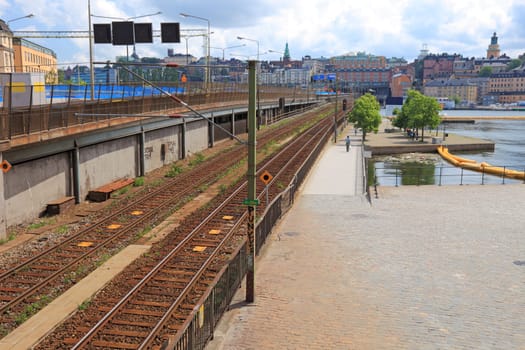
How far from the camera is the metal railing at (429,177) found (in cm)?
4486

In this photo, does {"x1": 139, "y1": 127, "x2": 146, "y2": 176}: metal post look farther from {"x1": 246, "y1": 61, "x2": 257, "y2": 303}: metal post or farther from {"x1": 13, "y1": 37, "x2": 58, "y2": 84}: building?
{"x1": 13, "y1": 37, "x2": 58, "y2": 84}: building

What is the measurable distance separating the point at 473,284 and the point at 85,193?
19.5 m

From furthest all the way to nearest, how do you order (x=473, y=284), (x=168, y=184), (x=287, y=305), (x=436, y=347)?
1. (x=168, y=184)
2. (x=473, y=284)
3. (x=287, y=305)
4. (x=436, y=347)

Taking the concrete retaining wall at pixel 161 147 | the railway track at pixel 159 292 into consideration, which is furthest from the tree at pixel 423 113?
the railway track at pixel 159 292

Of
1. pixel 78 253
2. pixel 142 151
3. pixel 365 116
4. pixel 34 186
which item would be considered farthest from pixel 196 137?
pixel 365 116

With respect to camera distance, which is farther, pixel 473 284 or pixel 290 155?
pixel 290 155

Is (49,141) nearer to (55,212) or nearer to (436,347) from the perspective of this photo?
(55,212)

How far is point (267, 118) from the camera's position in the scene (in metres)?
86.0

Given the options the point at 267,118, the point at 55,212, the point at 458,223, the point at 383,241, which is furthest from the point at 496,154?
the point at 55,212

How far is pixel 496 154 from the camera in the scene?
240ft

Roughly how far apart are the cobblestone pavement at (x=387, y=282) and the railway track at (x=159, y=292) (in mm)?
1339

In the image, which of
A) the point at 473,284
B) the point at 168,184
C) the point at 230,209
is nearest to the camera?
the point at 473,284

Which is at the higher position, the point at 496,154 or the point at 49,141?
the point at 49,141

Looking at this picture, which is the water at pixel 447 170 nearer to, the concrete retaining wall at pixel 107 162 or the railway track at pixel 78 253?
the railway track at pixel 78 253
